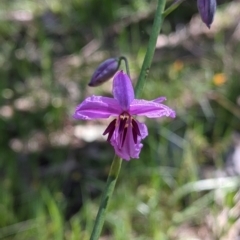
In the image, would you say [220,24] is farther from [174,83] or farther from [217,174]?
[217,174]

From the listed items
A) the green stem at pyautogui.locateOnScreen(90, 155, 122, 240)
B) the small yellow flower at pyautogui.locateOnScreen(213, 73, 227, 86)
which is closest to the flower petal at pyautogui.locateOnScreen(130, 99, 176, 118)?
the green stem at pyautogui.locateOnScreen(90, 155, 122, 240)

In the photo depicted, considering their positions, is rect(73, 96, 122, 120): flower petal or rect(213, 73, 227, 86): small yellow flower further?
rect(213, 73, 227, 86): small yellow flower

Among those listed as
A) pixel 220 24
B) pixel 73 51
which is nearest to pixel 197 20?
pixel 220 24

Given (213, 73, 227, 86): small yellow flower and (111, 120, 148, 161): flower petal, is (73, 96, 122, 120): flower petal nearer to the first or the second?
(111, 120, 148, 161): flower petal

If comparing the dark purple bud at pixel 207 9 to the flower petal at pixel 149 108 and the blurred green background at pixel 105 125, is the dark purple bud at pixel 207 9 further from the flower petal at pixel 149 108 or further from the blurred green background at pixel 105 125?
the blurred green background at pixel 105 125

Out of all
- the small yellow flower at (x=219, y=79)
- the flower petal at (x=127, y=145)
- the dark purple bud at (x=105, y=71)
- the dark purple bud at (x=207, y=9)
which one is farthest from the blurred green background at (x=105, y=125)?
the dark purple bud at (x=207, y=9)

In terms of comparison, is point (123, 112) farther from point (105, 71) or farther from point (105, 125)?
point (105, 125)

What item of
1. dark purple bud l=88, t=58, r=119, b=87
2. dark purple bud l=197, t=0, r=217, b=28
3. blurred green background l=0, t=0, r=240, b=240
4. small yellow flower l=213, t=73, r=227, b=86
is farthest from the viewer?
small yellow flower l=213, t=73, r=227, b=86
